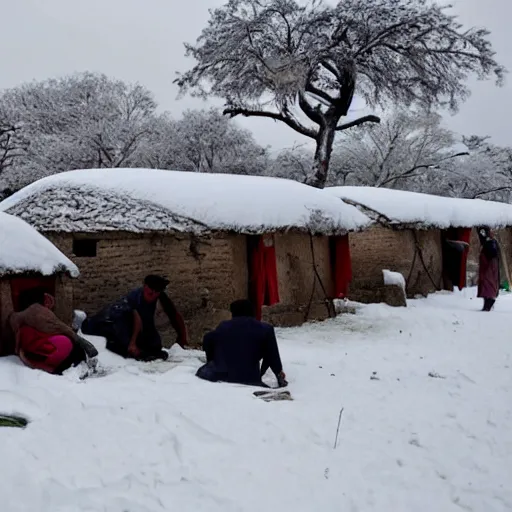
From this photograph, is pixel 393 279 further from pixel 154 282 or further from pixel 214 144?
pixel 214 144

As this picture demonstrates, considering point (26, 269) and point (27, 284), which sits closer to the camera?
point (26, 269)

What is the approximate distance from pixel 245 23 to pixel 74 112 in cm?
1005

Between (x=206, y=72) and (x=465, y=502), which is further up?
(x=206, y=72)

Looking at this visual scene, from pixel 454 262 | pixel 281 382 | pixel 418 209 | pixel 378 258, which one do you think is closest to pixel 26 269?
pixel 281 382

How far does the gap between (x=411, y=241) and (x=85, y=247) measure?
23.2ft

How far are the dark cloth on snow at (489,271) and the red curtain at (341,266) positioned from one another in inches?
104

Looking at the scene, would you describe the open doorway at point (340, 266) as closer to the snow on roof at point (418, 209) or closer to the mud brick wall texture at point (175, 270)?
the snow on roof at point (418, 209)

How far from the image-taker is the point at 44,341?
4.50 metres

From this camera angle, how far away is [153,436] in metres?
3.34

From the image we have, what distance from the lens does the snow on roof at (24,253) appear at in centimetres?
510

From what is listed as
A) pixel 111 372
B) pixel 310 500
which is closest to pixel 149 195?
pixel 111 372

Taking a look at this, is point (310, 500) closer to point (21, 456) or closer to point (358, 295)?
point (21, 456)

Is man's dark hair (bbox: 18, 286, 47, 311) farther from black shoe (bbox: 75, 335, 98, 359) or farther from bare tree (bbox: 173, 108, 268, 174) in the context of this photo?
bare tree (bbox: 173, 108, 268, 174)

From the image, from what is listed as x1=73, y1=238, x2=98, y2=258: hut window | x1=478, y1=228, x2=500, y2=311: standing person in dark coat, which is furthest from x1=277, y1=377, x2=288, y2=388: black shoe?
x1=478, y1=228, x2=500, y2=311: standing person in dark coat
